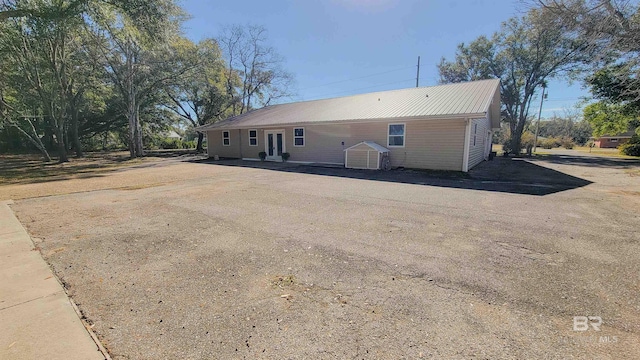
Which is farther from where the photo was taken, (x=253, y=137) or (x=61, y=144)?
(x=253, y=137)

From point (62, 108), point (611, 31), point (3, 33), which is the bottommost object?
point (62, 108)

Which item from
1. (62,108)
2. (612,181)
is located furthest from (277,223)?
(62,108)

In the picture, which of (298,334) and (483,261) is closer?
(298,334)

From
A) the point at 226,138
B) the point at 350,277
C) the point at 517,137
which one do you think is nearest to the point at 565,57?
the point at 517,137

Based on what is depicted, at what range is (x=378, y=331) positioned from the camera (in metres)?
2.14

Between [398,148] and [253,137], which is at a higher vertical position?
[253,137]

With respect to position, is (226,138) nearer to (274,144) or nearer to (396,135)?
(274,144)

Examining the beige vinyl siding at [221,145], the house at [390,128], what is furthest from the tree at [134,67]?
the house at [390,128]

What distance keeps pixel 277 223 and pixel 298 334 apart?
9.46 feet

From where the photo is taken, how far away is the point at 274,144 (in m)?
17.4

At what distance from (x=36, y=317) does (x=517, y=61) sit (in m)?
32.3

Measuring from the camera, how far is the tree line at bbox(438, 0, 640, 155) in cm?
984

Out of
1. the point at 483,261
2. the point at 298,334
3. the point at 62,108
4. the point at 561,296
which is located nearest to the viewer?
the point at 298,334

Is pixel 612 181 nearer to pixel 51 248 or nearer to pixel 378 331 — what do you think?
pixel 378 331
